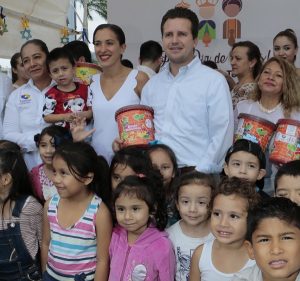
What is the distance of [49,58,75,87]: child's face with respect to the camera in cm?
323

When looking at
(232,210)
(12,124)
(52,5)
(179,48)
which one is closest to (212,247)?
(232,210)

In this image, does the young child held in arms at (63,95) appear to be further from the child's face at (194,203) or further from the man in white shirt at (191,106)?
the child's face at (194,203)

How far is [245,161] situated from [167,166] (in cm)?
46

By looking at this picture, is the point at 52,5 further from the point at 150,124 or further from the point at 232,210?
the point at 232,210

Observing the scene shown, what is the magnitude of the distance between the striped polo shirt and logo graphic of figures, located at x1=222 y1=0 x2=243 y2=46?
3.39 meters

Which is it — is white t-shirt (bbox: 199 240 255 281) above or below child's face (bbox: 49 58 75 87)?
below

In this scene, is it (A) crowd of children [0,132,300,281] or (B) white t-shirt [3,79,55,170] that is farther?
(B) white t-shirt [3,79,55,170]

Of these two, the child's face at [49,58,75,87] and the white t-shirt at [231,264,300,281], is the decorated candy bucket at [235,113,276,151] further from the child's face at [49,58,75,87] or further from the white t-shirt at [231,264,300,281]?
the child's face at [49,58,75,87]

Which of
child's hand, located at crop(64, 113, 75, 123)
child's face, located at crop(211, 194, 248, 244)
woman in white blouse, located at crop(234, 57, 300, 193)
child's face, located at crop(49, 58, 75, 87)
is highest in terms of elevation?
child's face, located at crop(49, 58, 75, 87)

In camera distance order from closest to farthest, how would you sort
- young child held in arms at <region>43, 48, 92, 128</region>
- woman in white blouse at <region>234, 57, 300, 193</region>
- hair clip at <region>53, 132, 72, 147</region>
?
hair clip at <region>53, 132, 72, 147</region>, woman in white blouse at <region>234, 57, 300, 193</region>, young child held in arms at <region>43, 48, 92, 128</region>

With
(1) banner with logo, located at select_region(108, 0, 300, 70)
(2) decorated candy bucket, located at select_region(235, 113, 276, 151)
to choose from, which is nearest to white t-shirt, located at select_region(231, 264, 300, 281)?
(2) decorated candy bucket, located at select_region(235, 113, 276, 151)

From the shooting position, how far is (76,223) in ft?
8.20

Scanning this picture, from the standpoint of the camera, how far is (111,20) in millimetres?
5930

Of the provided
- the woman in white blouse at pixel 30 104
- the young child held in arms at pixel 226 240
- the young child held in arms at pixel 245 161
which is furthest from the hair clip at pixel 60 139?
the young child held in arms at pixel 226 240
